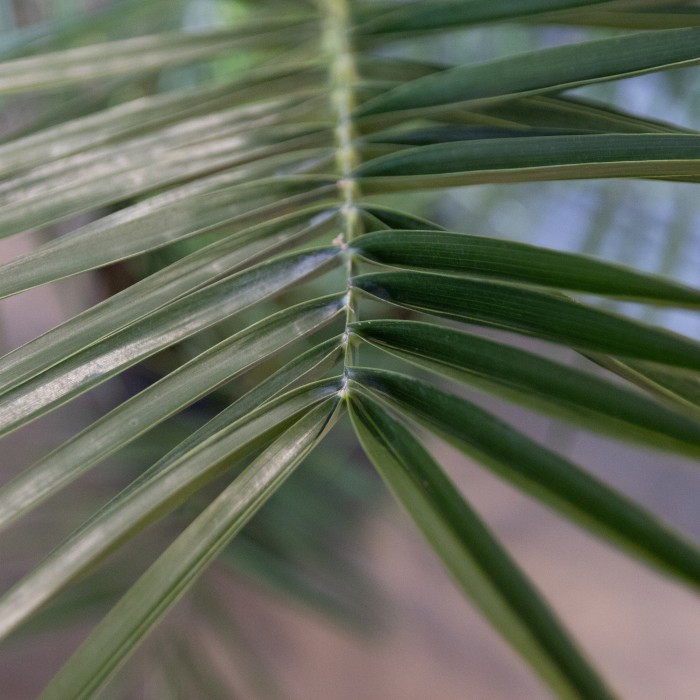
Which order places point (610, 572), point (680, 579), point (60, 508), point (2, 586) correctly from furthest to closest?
point (610, 572)
point (2, 586)
point (60, 508)
point (680, 579)

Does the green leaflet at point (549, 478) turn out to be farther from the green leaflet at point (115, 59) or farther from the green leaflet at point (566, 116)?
the green leaflet at point (115, 59)

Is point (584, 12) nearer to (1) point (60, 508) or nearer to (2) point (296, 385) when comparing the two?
(2) point (296, 385)

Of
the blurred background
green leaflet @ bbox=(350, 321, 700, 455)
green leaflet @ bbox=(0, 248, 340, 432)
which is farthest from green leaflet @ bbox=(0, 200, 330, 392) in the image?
the blurred background

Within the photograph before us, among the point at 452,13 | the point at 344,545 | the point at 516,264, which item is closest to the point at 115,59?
the point at 452,13

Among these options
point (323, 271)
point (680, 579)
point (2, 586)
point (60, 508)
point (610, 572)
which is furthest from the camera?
point (610, 572)

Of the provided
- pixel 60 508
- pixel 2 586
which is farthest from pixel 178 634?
pixel 2 586

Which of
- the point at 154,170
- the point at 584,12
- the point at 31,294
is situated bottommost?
the point at 154,170

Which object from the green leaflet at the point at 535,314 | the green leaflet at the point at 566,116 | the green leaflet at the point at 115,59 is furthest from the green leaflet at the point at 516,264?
the green leaflet at the point at 115,59
